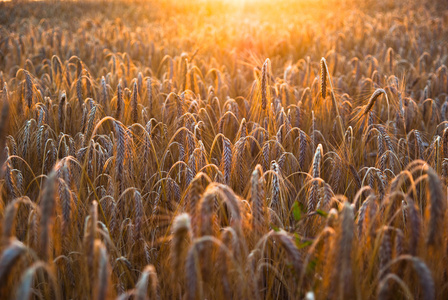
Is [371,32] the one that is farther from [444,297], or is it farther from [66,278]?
[66,278]

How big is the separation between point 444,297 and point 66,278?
156 centimetres

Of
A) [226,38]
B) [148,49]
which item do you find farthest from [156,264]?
[226,38]

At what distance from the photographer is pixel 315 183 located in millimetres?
1612

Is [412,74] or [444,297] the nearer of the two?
[444,297]

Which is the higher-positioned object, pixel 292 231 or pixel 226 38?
pixel 226 38

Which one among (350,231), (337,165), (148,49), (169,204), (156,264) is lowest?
(156,264)

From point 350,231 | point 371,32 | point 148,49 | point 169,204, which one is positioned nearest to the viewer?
point 350,231

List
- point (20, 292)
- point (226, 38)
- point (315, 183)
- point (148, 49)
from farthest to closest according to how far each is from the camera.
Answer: point (226, 38) → point (148, 49) → point (315, 183) → point (20, 292)

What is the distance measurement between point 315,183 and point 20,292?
122 centimetres

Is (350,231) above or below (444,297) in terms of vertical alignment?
above

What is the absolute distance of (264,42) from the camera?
599 centimetres

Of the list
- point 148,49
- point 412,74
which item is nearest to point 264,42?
point 148,49

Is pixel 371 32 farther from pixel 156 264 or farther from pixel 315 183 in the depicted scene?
pixel 156 264

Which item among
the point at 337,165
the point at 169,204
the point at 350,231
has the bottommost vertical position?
the point at 169,204
